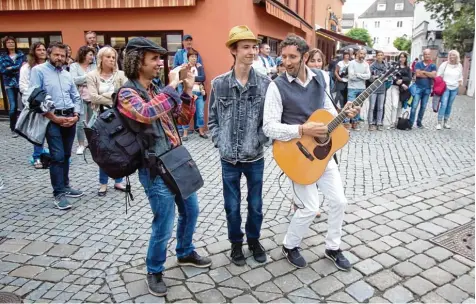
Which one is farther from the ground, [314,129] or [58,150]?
[314,129]

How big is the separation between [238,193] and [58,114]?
109 inches

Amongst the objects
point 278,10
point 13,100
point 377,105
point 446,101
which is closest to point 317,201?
point 377,105

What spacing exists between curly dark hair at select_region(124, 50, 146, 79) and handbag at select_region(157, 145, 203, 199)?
630 mm

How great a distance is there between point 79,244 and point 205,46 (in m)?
6.20

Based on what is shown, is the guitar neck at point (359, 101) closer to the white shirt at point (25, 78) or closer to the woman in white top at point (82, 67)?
the woman in white top at point (82, 67)

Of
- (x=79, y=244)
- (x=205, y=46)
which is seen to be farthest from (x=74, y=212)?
(x=205, y=46)

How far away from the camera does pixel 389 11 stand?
9475 centimetres

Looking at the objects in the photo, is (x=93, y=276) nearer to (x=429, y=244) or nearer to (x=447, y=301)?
(x=447, y=301)

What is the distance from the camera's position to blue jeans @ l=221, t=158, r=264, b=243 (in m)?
3.33

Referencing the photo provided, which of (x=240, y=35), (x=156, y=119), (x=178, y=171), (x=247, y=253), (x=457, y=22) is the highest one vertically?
(x=457, y=22)

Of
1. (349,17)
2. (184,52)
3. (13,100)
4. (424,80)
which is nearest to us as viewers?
(184,52)

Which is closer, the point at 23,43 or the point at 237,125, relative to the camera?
the point at 237,125

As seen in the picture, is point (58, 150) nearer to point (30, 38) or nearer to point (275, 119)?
point (275, 119)

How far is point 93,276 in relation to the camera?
3357 millimetres
